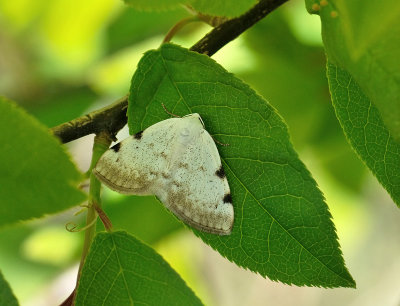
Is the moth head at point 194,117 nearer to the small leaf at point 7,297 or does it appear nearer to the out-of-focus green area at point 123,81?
the small leaf at point 7,297

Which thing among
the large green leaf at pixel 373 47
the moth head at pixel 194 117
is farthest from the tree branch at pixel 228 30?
the large green leaf at pixel 373 47

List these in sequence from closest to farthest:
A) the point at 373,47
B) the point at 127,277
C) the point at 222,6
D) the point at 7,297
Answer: the point at 373,47, the point at 7,297, the point at 222,6, the point at 127,277

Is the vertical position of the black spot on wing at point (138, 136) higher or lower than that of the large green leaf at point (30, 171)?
lower

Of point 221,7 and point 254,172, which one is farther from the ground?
point 221,7

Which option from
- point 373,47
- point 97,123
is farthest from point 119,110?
point 373,47

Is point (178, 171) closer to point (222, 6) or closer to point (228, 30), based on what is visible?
point (228, 30)

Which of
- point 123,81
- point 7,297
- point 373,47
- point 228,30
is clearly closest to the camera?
point 373,47
